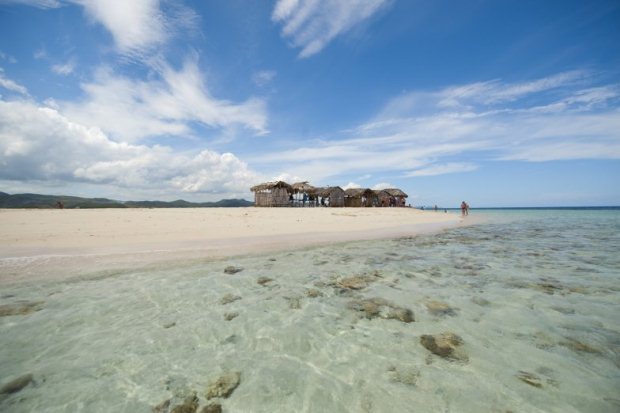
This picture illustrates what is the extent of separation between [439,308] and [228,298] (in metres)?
4.27

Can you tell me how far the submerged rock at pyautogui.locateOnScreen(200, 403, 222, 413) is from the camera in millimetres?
2836

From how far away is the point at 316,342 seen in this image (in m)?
4.29

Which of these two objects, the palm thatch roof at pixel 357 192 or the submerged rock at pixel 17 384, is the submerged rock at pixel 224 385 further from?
the palm thatch roof at pixel 357 192

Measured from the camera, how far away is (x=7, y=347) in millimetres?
4016

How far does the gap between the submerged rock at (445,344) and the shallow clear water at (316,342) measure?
81 millimetres

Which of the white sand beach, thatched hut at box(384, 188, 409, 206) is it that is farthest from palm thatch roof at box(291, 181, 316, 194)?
the white sand beach

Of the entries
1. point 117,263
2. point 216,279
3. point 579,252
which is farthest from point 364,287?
point 579,252

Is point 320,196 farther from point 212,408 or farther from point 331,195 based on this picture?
point 212,408

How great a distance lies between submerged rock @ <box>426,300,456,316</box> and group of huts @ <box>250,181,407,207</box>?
40987mm

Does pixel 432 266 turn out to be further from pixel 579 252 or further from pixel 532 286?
pixel 579 252

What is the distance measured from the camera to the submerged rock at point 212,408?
284 centimetres

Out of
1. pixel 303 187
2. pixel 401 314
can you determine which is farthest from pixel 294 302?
pixel 303 187

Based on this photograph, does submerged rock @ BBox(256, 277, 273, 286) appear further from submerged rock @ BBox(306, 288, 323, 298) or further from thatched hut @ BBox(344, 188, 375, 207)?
thatched hut @ BBox(344, 188, 375, 207)

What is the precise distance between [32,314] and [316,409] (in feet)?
18.1
